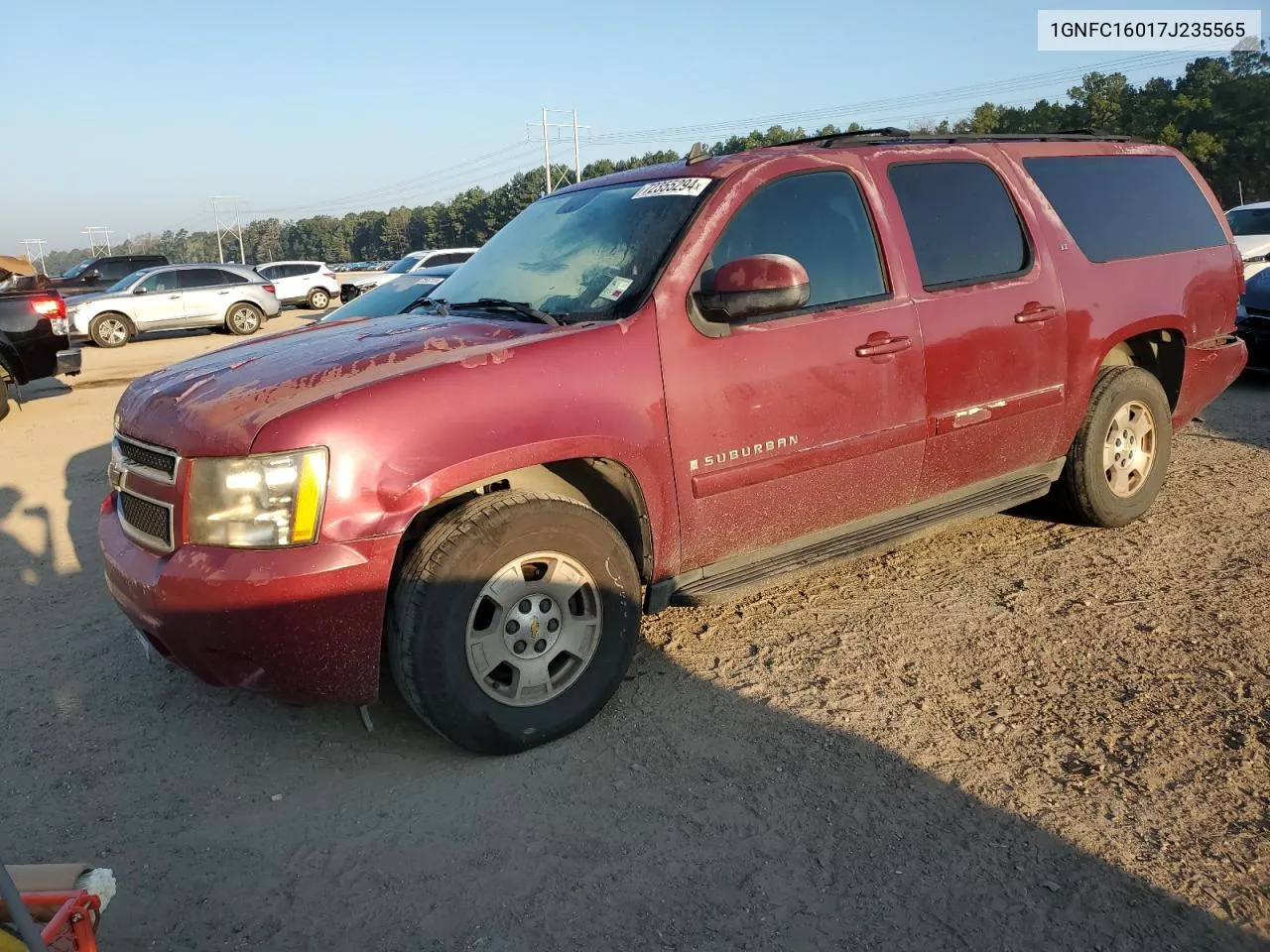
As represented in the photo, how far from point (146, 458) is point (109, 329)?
1875 cm

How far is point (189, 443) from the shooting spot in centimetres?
288

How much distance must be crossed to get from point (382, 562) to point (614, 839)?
41.1 inches

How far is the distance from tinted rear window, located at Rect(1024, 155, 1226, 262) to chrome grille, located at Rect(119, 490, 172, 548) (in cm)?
409

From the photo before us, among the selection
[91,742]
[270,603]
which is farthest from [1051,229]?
[91,742]

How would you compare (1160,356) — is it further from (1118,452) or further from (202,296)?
(202,296)

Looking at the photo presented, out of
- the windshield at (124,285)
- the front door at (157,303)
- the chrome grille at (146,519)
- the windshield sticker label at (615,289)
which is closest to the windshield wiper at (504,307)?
the windshield sticker label at (615,289)

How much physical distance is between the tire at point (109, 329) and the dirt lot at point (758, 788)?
17.1 m

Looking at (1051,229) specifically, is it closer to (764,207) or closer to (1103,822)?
(764,207)

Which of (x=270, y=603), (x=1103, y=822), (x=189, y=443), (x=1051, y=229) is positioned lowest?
(x=1103, y=822)

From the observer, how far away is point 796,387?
3.63 m

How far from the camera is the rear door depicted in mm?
4090

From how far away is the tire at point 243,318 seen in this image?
2067 centimetres

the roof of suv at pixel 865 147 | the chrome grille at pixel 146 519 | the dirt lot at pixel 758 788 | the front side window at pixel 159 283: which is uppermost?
the front side window at pixel 159 283

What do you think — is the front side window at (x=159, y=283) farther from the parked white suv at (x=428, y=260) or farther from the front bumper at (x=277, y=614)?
the front bumper at (x=277, y=614)
